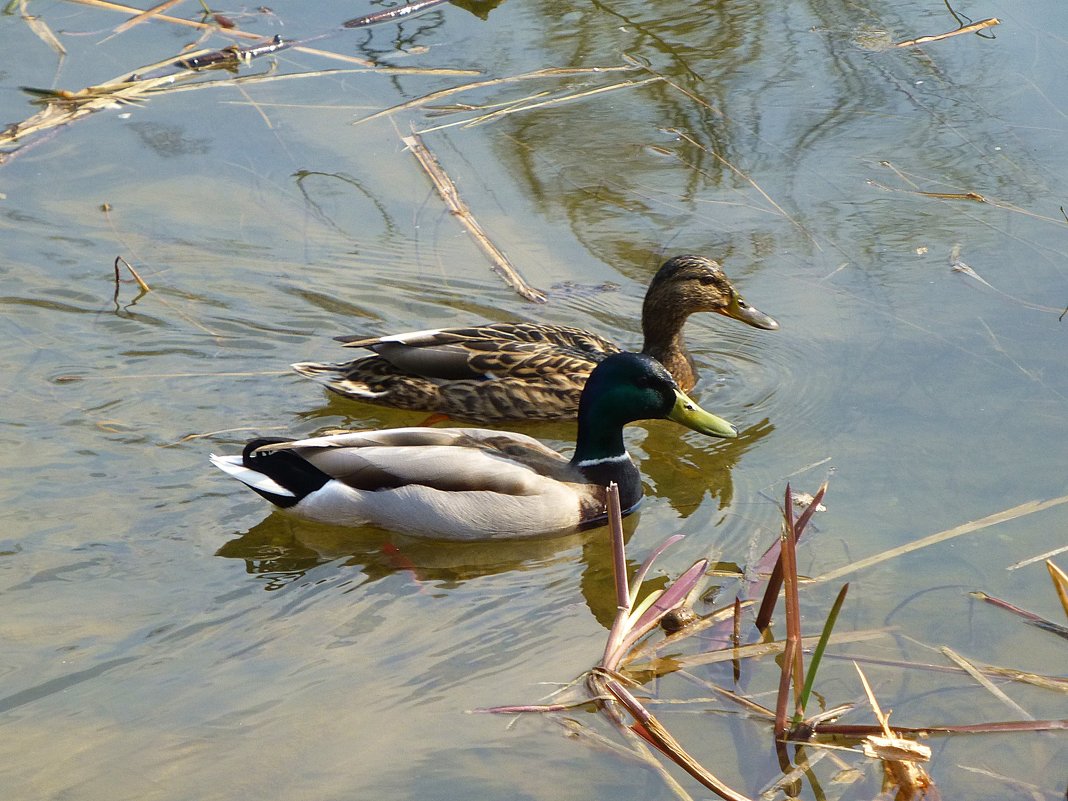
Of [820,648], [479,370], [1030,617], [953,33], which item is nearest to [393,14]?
[953,33]

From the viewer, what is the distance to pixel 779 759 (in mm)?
4551

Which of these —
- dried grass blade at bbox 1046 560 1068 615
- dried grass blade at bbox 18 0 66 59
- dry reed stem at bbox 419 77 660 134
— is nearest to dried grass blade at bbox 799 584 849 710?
dried grass blade at bbox 1046 560 1068 615

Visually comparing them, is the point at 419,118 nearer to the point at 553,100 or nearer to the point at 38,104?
the point at 553,100

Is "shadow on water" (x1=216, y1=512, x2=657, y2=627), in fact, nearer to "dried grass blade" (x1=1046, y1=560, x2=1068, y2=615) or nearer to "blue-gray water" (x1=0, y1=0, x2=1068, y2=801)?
"blue-gray water" (x1=0, y1=0, x2=1068, y2=801)

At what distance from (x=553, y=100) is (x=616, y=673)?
556 cm

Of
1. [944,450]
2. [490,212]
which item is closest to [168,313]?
[490,212]

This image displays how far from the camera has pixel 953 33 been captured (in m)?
10.2

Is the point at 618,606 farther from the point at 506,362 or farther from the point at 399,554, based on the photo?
the point at 506,362

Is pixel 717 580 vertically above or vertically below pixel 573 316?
below

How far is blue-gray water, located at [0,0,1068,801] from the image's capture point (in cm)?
481

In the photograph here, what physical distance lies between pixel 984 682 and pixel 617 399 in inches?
87.6

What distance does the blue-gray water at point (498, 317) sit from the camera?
4.81m

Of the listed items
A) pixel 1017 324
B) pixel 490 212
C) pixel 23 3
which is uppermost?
pixel 23 3

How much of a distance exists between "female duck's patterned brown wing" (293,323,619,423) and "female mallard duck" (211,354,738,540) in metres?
0.76
